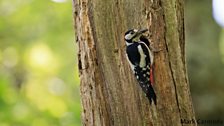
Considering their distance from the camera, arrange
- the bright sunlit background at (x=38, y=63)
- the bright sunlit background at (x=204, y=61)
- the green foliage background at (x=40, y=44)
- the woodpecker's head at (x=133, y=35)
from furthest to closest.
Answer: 1. the green foliage background at (x=40, y=44)
2. the bright sunlit background at (x=38, y=63)
3. the bright sunlit background at (x=204, y=61)
4. the woodpecker's head at (x=133, y=35)

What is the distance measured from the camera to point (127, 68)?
2.20m

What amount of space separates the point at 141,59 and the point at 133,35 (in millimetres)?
103

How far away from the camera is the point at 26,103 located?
6336 millimetres

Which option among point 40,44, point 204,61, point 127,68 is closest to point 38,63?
point 40,44

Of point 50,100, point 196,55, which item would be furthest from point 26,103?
point 196,55

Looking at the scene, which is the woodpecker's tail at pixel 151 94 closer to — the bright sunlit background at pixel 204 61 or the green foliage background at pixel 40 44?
the bright sunlit background at pixel 204 61

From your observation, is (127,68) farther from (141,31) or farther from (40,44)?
(40,44)

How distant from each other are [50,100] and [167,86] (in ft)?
15.7

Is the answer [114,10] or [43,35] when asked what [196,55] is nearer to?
[114,10]

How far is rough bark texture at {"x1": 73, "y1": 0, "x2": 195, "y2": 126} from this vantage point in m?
2.18

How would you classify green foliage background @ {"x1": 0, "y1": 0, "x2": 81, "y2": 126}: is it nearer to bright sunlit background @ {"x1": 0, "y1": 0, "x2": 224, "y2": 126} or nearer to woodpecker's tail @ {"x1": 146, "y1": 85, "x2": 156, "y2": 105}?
bright sunlit background @ {"x1": 0, "y1": 0, "x2": 224, "y2": 126}

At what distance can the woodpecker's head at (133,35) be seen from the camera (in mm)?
2154

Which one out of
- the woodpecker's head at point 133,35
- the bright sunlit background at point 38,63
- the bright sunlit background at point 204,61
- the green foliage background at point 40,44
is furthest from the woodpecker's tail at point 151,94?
the green foliage background at point 40,44

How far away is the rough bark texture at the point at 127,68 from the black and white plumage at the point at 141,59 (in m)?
0.02
